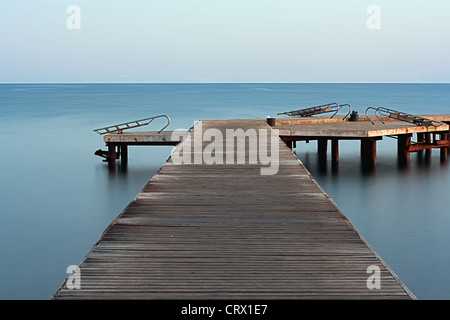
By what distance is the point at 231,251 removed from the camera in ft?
11.4

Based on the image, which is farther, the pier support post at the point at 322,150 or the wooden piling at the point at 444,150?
the wooden piling at the point at 444,150

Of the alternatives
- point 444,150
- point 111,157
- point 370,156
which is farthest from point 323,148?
point 111,157

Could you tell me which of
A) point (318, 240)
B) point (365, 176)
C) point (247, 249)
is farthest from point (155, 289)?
point (365, 176)

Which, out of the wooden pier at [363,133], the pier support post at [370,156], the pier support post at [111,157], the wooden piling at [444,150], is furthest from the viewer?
the wooden piling at [444,150]

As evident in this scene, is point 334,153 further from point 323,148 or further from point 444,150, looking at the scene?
point 444,150

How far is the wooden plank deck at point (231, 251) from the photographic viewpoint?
9.29ft

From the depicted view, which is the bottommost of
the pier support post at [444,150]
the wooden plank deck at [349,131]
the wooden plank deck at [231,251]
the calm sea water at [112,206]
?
the calm sea water at [112,206]

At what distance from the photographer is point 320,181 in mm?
14008

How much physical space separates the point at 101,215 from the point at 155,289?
847 cm

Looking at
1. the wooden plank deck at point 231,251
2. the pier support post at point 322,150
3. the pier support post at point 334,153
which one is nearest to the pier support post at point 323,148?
the pier support post at point 322,150

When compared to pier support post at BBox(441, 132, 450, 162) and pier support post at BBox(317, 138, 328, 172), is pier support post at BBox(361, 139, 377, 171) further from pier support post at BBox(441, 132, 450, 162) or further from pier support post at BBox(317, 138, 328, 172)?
pier support post at BBox(441, 132, 450, 162)

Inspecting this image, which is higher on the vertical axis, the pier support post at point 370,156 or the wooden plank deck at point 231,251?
the wooden plank deck at point 231,251

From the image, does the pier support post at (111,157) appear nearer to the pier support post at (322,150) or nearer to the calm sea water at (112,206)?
the calm sea water at (112,206)
